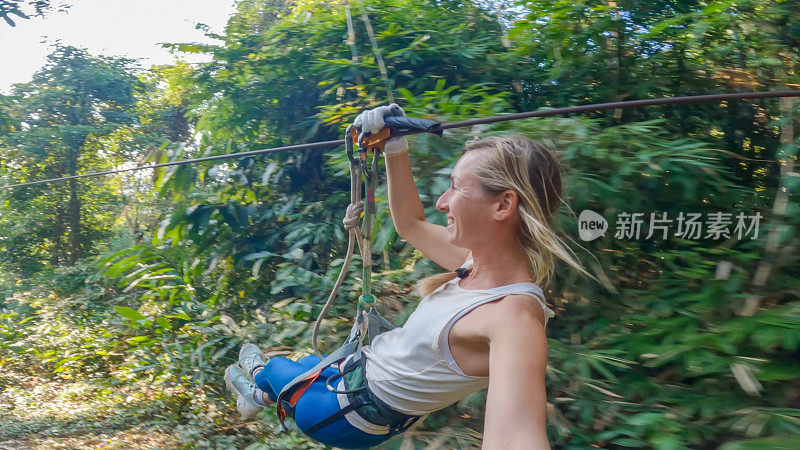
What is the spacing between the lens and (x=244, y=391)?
194cm

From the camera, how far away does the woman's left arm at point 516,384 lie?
3.02 ft

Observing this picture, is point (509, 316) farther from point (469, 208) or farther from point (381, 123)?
point (381, 123)

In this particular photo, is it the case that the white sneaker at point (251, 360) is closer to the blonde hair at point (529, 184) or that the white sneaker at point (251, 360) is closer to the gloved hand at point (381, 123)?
the gloved hand at point (381, 123)

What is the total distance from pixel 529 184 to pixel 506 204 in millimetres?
72

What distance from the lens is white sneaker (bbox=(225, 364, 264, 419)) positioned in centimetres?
191

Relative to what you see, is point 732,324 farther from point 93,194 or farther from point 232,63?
point 93,194

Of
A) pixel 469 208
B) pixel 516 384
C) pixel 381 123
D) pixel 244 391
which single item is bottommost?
pixel 244 391

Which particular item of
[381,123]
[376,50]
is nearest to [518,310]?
[381,123]

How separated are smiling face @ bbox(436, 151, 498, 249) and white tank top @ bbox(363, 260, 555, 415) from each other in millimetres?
129

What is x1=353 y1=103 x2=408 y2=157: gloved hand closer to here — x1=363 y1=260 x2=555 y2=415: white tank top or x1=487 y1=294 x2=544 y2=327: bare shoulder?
x1=363 y1=260 x2=555 y2=415: white tank top

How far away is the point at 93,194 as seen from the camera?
8.22 m

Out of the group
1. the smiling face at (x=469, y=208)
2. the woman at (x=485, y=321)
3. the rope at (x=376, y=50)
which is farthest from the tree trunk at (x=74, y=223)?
the smiling face at (x=469, y=208)

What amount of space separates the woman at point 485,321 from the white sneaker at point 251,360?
1.50ft

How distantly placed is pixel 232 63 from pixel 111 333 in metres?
2.66
